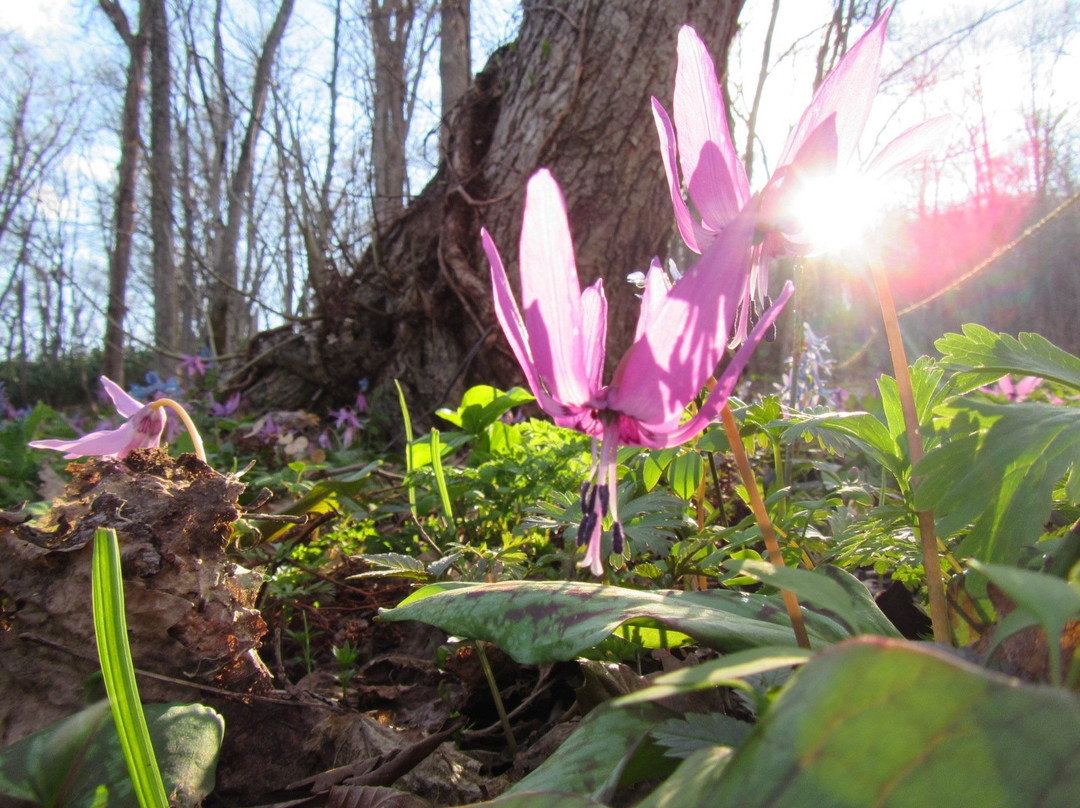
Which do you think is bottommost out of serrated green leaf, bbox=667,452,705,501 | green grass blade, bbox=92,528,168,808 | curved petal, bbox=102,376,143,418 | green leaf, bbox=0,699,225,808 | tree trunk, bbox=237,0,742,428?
green leaf, bbox=0,699,225,808

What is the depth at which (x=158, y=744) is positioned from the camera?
840mm

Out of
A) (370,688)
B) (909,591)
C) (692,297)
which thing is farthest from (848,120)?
(370,688)

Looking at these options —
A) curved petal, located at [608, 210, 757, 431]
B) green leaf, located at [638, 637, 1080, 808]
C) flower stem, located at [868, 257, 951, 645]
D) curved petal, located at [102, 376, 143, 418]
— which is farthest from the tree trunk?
green leaf, located at [638, 637, 1080, 808]

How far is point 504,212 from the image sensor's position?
4.10 meters

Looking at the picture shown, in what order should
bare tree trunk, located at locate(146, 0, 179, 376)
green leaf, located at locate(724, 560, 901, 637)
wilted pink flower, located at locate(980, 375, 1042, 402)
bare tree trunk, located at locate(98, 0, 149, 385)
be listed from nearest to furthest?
green leaf, located at locate(724, 560, 901, 637), wilted pink flower, located at locate(980, 375, 1042, 402), bare tree trunk, located at locate(146, 0, 179, 376), bare tree trunk, located at locate(98, 0, 149, 385)

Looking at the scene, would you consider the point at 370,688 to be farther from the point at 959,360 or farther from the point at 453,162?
the point at 453,162

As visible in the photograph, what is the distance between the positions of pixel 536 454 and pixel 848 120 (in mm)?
1193

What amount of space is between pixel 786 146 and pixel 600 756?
709mm

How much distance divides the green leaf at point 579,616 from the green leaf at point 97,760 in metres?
0.28

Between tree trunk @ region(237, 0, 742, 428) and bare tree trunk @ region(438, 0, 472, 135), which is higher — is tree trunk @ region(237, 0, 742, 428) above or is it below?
below

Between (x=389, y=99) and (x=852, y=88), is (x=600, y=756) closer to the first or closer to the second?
(x=852, y=88)

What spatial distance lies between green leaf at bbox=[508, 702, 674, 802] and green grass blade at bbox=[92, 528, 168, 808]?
35cm

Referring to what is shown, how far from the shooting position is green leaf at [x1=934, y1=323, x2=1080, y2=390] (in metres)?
0.87

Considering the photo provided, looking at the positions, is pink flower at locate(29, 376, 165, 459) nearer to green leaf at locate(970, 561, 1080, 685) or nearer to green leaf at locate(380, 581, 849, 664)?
green leaf at locate(380, 581, 849, 664)
